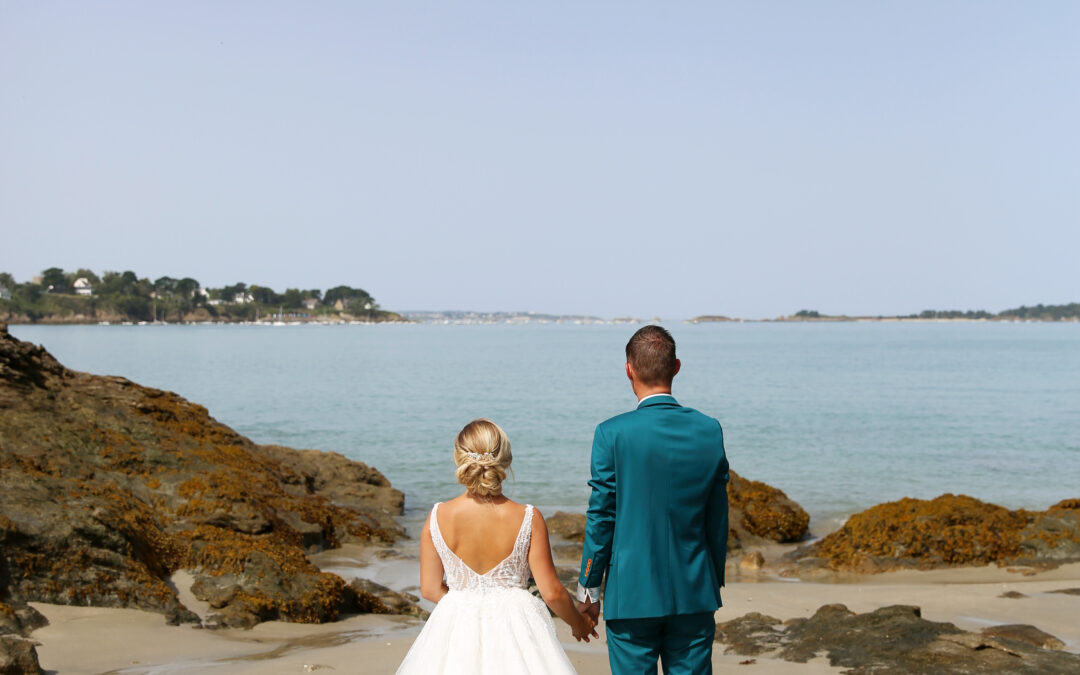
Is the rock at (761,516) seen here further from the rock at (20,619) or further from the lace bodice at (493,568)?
the lace bodice at (493,568)

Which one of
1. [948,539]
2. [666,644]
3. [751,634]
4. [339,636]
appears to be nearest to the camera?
[666,644]

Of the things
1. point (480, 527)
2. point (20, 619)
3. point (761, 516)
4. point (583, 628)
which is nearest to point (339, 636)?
point (20, 619)

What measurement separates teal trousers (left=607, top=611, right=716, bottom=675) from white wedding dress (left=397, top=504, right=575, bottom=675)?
36 centimetres

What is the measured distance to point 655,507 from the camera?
3.82 meters

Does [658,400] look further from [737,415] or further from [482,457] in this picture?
[737,415]

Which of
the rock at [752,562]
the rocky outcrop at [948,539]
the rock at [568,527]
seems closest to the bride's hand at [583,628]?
the rock at [752,562]

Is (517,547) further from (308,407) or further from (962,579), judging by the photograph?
(308,407)

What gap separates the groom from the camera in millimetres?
3809

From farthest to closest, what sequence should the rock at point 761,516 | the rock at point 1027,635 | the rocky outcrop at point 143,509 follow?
the rock at point 761,516
the rock at point 1027,635
the rocky outcrop at point 143,509

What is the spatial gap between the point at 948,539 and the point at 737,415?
30.9m

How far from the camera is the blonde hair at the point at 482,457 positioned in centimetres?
384

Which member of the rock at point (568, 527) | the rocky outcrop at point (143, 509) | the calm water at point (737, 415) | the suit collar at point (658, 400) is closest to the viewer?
the suit collar at point (658, 400)

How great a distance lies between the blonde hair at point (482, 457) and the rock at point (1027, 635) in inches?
234

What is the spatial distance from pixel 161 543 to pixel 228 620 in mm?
1382
